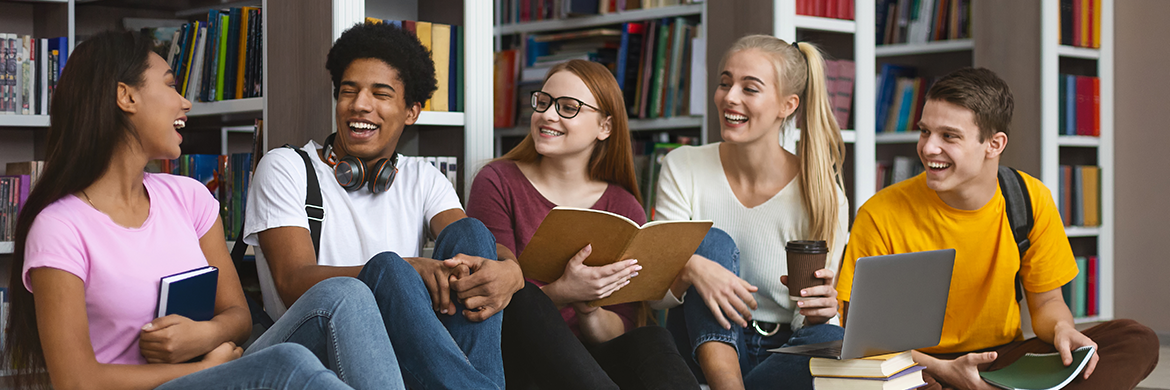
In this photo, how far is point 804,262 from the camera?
174 cm

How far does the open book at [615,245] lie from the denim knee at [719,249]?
3.6 inches

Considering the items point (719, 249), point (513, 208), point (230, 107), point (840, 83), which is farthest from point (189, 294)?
point (840, 83)

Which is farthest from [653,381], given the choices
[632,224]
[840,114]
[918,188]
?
[840,114]

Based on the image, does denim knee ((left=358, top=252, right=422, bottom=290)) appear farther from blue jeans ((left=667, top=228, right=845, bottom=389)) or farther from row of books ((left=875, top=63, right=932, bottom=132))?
row of books ((left=875, top=63, right=932, bottom=132))

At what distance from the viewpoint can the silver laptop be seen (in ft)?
5.26

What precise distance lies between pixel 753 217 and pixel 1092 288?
243 centimetres

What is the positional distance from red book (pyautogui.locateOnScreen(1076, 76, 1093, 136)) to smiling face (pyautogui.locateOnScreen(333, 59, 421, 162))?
293 centimetres

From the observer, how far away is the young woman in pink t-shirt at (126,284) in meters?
1.36

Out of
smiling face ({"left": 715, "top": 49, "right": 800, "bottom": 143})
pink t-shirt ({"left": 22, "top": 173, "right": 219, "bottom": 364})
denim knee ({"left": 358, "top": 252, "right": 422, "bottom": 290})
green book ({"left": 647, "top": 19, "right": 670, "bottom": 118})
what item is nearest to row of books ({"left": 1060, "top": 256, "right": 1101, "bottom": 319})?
green book ({"left": 647, "top": 19, "right": 670, "bottom": 118})

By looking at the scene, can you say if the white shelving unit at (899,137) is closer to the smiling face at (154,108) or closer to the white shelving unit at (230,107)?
the white shelving unit at (230,107)

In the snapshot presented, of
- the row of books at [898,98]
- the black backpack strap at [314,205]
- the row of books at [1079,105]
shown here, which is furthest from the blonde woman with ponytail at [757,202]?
the row of books at [1079,105]

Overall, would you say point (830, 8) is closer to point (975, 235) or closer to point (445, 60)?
point (975, 235)

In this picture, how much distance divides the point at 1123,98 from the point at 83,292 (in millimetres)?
3893

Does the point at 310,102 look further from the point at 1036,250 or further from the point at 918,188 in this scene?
the point at 1036,250
